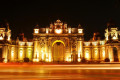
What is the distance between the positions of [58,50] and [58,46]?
155 cm

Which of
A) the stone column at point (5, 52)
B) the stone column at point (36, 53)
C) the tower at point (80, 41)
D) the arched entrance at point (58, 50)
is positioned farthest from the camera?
the arched entrance at point (58, 50)

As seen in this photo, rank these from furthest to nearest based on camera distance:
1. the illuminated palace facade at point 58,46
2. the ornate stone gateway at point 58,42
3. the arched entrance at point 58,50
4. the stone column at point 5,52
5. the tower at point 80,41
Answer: the arched entrance at point 58,50 → the ornate stone gateway at point 58,42 → the tower at point 80,41 → the illuminated palace facade at point 58,46 → the stone column at point 5,52

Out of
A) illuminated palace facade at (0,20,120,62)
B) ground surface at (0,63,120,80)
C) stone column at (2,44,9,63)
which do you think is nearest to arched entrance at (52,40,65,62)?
illuminated palace facade at (0,20,120,62)

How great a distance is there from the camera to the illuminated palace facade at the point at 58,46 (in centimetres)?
6053

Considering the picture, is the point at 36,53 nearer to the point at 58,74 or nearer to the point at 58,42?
the point at 58,42

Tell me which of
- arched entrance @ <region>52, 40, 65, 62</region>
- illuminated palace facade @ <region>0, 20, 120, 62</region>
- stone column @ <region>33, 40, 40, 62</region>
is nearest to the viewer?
stone column @ <region>33, 40, 40, 62</region>

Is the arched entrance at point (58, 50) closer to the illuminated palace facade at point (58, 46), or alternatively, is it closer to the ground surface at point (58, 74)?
the illuminated palace facade at point (58, 46)

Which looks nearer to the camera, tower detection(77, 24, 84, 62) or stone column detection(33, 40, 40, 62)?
stone column detection(33, 40, 40, 62)

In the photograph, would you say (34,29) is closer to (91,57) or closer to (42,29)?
(42,29)

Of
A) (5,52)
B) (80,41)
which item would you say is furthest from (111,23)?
(5,52)

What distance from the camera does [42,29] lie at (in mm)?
63312

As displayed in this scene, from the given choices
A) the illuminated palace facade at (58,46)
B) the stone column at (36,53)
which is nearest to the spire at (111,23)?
the illuminated palace facade at (58,46)

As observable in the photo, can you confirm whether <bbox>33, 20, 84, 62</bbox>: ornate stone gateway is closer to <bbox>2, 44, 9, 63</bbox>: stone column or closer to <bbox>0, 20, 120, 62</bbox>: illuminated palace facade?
<bbox>0, 20, 120, 62</bbox>: illuminated palace facade

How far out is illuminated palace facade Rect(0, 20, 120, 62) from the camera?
60.5 metres
